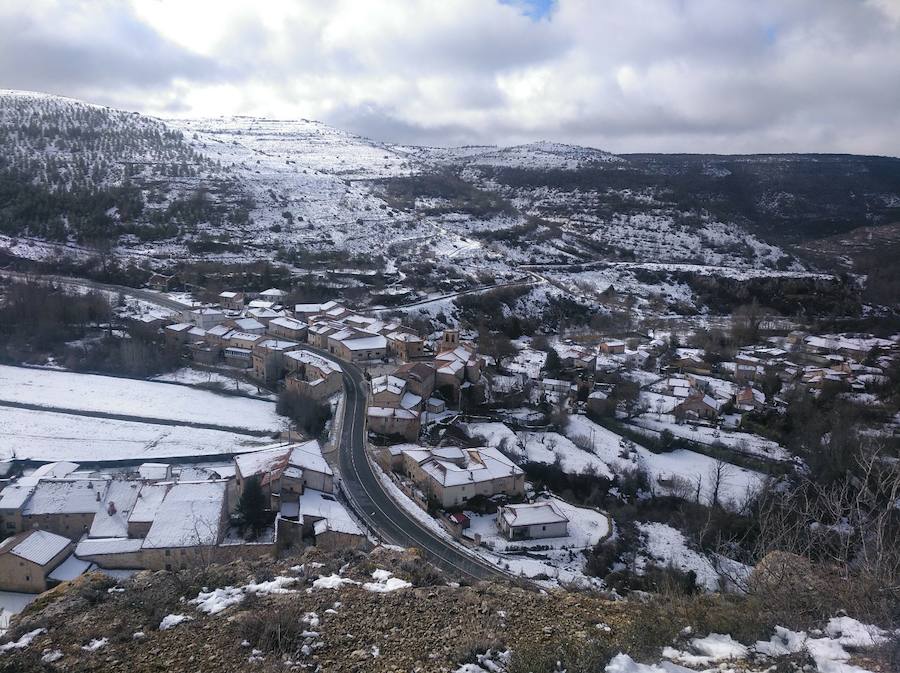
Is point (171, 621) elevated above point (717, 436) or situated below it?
above

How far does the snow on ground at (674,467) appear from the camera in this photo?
54.6ft

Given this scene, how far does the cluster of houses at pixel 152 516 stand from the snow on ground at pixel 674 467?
9286 mm

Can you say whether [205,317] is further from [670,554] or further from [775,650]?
[775,650]

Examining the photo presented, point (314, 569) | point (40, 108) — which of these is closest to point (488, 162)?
point (40, 108)

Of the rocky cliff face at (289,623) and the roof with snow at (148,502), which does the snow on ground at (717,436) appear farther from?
the rocky cliff face at (289,623)

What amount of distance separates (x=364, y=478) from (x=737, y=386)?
57.2ft

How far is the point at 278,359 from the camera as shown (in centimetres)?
2170

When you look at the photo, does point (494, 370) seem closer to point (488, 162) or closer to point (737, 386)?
point (737, 386)

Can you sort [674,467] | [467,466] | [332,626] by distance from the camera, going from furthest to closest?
[674,467] → [467,466] → [332,626]

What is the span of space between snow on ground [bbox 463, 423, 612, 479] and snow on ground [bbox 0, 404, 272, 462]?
23.0 feet

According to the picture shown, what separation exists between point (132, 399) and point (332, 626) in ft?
57.4

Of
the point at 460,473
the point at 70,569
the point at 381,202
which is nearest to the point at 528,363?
the point at 460,473

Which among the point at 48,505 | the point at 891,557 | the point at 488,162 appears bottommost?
the point at 48,505

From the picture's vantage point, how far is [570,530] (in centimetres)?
1410
